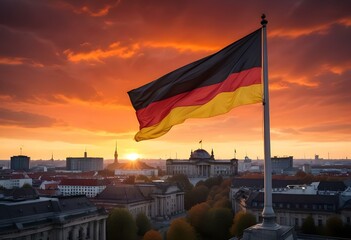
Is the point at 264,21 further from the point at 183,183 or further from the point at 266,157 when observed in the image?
the point at 183,183

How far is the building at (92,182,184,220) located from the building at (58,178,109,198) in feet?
91.1

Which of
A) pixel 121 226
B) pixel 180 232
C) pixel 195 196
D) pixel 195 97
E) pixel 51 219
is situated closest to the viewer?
pixel 195 97

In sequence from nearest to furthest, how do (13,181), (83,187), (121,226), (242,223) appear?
(242,223)
(121,226)
(83,187)
(13,181)

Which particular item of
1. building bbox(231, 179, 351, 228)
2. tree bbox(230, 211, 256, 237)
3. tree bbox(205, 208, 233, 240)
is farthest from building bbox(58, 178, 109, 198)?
tree bbox(230, 211, 256, 237)

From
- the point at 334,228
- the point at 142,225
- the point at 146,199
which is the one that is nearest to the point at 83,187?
the point at 146,199

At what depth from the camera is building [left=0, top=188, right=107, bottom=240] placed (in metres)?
60.1

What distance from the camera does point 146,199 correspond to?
11794cm

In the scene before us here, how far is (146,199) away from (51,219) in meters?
52.3

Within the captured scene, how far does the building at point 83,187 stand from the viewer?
150875mm

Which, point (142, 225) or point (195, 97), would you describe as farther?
point (142, 225)

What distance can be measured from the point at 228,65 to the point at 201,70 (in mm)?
1202

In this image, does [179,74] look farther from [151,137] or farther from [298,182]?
[298,182]

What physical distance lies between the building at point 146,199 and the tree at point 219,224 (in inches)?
1070

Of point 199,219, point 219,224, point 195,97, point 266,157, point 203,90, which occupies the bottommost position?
point 219,224
